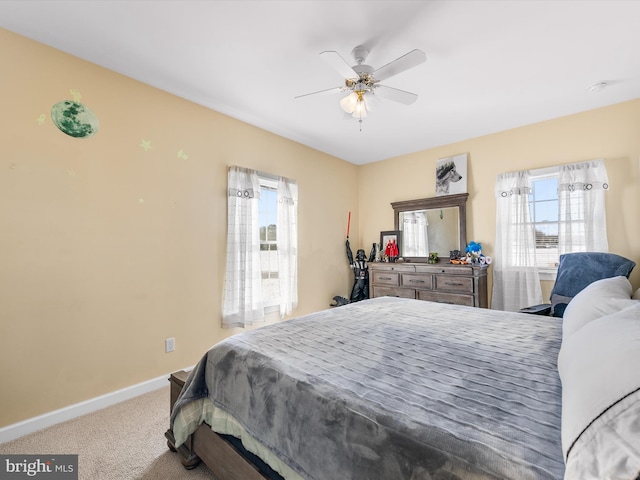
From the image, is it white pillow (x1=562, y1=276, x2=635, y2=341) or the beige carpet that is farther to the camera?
the beige carpet

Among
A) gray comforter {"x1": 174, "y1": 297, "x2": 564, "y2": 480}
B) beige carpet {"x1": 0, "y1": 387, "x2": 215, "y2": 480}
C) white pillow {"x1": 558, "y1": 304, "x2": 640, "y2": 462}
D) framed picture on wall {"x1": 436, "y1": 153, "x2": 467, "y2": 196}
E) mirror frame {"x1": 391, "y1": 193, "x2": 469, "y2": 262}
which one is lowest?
beige carpet {"x1": 0, "y1": 387, "x2": 215, "y2": 480}

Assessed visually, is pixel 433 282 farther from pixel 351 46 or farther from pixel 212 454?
pixel 212 454

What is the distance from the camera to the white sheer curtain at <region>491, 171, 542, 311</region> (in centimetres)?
345

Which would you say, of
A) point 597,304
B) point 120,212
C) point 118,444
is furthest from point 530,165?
point 118,444

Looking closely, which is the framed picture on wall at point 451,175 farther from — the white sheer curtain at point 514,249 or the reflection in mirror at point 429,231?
the white sheer curtain at point 514,249

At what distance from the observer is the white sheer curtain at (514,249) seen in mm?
3445

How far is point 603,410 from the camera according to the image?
0.62 metres

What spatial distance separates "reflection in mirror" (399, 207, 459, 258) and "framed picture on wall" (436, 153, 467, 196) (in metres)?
0.26

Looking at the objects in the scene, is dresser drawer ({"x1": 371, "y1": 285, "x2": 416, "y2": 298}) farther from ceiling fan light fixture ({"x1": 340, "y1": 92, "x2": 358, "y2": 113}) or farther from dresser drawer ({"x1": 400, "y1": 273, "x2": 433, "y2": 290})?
ceiling fan light fixture ({"x1": 340, "y1": 92, "x2": 358, "y2": 113})

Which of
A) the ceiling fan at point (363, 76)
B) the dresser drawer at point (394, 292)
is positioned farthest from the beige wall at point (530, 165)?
the ceiling fan at point (363, 76)

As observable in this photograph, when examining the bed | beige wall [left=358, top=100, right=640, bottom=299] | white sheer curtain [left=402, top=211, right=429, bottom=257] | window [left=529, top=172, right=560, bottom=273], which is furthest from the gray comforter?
white sheer curtain [left=402, top=211, right=429, bottom=257]

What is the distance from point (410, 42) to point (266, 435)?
2.51 m

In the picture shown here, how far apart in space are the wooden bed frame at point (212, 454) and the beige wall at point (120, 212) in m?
1.04
